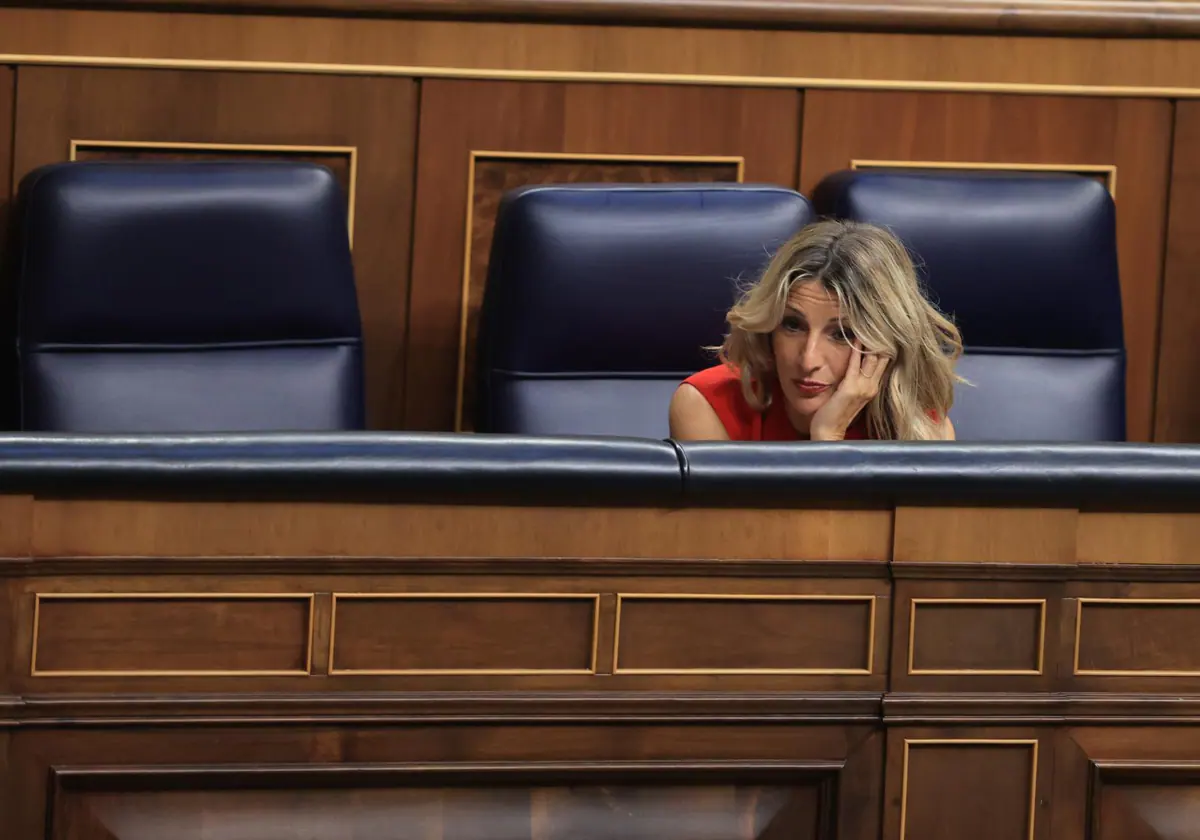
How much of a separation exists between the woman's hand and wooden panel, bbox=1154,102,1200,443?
21.6 inches

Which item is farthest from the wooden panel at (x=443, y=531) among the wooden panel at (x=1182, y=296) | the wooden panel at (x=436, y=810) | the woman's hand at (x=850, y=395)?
the wooden panel at (x=1182, y=296)

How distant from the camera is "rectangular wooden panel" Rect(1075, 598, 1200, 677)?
30.0 inches

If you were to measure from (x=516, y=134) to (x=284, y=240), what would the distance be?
27 centimetres

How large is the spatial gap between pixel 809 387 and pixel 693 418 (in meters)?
0.09

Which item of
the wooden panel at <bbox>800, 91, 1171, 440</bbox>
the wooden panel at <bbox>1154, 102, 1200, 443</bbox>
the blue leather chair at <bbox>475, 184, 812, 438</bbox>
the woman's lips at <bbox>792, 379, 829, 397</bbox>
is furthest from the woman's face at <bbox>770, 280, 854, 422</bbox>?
the wooden panel at <bbox>1154, 102, 1200, 443</bbox>

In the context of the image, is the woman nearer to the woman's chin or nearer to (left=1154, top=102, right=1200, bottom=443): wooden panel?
the woman's chin

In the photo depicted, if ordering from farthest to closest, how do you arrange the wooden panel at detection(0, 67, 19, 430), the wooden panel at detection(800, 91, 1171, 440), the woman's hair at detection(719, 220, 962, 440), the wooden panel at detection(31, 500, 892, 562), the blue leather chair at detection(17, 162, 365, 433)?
the wooden panel at detection(800, 91, 1171, 440)
the wooden panel at detection(0, 67, 19, 430)
the blue leather chair at detection(17, 162, 365, 433)
the woman's hair at detection(719, 220, 962, 440)
the wooden panel at detection(31, 500, 892, 562)

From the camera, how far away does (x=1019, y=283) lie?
51.0 inches

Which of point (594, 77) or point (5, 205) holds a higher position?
point (594, 77)

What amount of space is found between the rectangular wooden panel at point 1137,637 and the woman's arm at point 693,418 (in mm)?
369

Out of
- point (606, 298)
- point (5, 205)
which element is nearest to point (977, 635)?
point (606, 298)

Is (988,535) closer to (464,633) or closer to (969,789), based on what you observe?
(969,789)

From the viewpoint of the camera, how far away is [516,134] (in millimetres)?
1408

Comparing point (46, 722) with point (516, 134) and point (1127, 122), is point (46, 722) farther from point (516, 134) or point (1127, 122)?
point (1127, 122)
